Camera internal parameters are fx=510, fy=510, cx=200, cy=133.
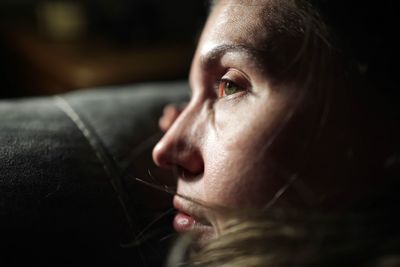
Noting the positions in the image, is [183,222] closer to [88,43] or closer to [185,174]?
[185,174]

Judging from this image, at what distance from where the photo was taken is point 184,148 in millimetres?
620

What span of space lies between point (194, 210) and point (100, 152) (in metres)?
0.18

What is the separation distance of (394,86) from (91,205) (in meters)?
0.38

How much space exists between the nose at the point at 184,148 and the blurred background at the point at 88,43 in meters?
0.84

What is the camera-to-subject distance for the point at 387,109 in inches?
20.6

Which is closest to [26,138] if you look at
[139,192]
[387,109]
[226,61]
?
[139,192]

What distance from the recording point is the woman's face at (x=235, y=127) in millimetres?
531

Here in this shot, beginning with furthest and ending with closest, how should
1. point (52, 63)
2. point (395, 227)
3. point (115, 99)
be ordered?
point (52, 63) → point (115, 99) → point (395, 227)

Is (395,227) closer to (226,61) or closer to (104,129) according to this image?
(226,61)

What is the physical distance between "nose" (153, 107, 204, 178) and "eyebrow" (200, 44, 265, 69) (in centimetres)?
7

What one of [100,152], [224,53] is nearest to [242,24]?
[224,53]

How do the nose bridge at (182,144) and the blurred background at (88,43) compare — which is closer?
the nose bridge at (182,144)

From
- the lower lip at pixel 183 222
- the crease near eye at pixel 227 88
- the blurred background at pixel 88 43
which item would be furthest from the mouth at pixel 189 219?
the blurred background at pixel 88 43

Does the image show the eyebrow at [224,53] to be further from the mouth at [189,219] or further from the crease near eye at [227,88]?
the mouth at [189,219]
